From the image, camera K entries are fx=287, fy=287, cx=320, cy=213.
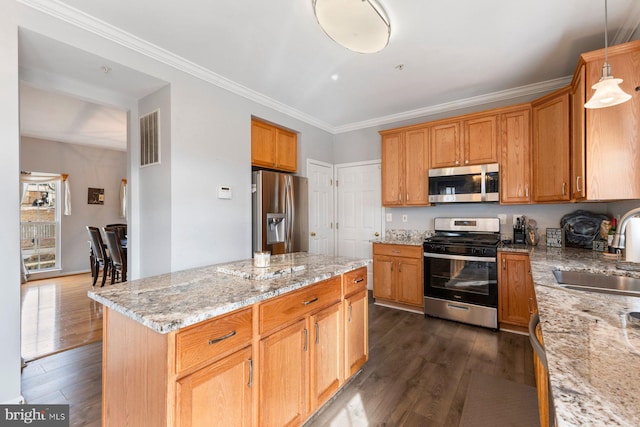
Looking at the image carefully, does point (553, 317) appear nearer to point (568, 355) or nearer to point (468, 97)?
point (568, 355)

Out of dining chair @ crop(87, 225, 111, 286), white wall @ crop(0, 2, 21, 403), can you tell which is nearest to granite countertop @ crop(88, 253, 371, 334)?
white wall @ crop(0, 2, 21, 403)

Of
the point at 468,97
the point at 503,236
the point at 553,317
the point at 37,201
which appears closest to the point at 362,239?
the point at 503,236

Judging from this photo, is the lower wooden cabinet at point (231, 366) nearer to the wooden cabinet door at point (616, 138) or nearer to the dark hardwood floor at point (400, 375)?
the dark hardwood floor at point (400, 375)

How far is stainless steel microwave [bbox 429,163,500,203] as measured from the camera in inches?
130

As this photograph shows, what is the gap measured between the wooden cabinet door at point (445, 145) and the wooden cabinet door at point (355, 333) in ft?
7.17

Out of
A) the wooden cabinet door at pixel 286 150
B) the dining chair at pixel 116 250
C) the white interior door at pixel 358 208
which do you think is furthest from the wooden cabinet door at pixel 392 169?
the dining chair at pixel 116 250

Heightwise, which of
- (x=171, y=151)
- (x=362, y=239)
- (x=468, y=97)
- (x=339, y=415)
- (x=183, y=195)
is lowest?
(x=339, y=415)

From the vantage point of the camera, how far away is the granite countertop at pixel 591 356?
52 centimetres

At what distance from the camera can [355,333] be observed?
2.18 metres

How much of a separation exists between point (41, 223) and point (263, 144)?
541cm

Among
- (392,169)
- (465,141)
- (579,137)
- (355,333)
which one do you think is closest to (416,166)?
(392,169)

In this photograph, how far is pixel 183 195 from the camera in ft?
8.95

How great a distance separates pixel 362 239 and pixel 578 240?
258 centimetres

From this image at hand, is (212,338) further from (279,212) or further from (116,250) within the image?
(116,250)
